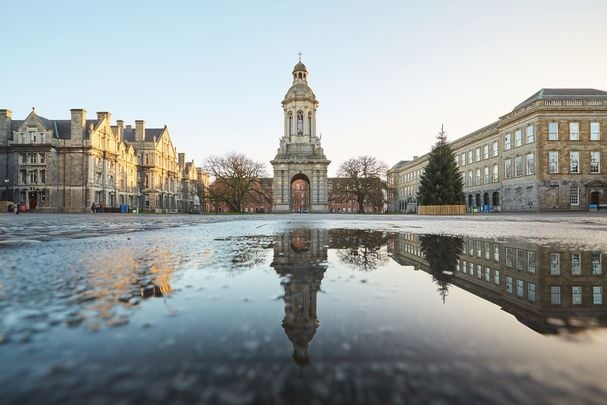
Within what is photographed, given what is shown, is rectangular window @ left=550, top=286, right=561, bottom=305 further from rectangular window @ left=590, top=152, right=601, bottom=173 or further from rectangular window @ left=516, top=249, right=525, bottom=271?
rectangular window @ left=590, top=152, right=601, bottom=173

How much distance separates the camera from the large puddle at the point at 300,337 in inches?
30.0

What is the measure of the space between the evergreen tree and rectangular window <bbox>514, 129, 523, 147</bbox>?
18.9 meters

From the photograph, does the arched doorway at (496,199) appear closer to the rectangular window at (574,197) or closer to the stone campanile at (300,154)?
the rectangular window at (574,197)

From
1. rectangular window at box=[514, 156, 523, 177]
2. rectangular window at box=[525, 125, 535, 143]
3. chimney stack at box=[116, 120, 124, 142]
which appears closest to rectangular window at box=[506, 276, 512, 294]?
rectangular window at box=[525, 125, 535, 143]

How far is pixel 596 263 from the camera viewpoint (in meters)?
2.68

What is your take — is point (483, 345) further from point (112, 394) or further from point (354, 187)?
point (354, 187)

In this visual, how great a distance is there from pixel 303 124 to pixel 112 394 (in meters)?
48.9

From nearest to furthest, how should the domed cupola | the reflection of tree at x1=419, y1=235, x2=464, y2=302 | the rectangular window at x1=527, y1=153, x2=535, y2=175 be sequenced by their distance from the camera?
the reflection of tree at x1=419, y1=235, x2=464, y2=302 → the rectangular window at x1=527, y1=153, x2=535, y2=175 → the domed cupola

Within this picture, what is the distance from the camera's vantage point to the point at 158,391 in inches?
29.2

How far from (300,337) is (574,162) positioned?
4916cm

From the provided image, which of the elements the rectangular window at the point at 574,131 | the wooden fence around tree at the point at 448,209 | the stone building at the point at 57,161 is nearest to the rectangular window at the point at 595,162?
the rectangular window at the point at 574,131

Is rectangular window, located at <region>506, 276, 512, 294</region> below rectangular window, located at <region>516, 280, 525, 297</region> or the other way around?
below

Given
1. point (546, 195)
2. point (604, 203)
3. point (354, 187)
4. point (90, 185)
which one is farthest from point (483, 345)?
point (354, 187)

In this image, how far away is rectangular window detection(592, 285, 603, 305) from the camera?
5.24ft
